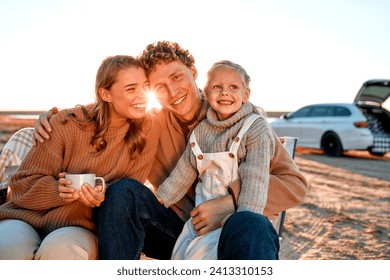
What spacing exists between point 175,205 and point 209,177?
0.38 m

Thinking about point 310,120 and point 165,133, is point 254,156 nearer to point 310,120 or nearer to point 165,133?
point 165,133

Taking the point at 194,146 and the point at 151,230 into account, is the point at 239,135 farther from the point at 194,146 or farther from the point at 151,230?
the point at 151,230

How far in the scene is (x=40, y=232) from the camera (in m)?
2.56

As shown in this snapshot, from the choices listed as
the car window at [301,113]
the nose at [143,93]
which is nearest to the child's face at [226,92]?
the nose at [143,93]

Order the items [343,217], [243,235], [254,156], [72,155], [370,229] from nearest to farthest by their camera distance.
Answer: [243,235] → [254,156] → [72,155] → [370,229] → [343,217]

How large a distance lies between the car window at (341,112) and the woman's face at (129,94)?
29.0 ft

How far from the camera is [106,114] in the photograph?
9.16 feet

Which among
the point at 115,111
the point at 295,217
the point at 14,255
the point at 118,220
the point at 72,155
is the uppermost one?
the point at 115,111

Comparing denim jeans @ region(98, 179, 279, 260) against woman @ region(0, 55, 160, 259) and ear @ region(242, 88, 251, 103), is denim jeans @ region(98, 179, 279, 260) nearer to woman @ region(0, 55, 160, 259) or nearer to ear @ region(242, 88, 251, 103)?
woman @ region(0, 55, 160, 259)

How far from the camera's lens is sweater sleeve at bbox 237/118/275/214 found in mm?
2393

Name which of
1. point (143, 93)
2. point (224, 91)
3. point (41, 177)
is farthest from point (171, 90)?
point (41, 177)
